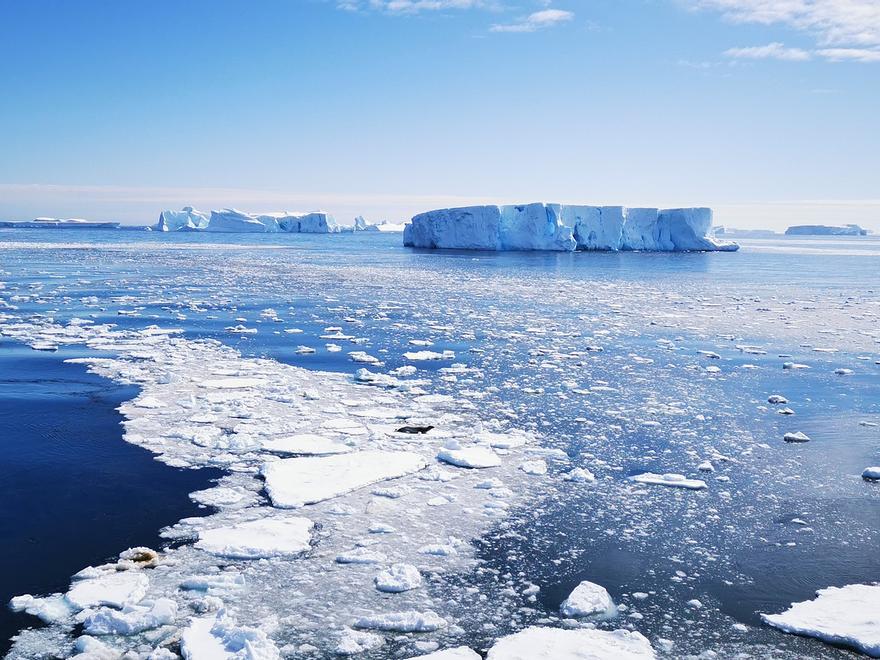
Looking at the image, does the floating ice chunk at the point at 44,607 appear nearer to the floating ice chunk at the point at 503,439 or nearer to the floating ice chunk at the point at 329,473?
the floating ice chunk at the point at 329,473

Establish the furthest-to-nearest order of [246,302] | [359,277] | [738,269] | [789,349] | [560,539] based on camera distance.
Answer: [738,269], [359,277], [246,302], [789,349], [560,539]

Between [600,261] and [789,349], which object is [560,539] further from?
[600,261]

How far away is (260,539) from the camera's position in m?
3.51

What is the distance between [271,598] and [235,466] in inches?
69.0

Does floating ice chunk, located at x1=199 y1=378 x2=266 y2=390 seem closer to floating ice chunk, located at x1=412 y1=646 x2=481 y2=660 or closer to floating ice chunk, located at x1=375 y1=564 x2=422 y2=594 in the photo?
floating ice chunk, located at x1=375 y1=564 x2=422 y2=594

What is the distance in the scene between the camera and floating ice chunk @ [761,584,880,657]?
276 cm

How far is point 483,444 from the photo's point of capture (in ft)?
17.0

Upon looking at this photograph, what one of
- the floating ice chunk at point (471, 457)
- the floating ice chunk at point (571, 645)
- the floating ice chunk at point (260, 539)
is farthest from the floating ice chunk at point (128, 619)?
the floating ice chunk at point (471, 457)

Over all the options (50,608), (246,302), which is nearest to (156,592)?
(50,608)

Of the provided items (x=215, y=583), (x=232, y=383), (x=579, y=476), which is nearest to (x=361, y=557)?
(x=215, y=583)

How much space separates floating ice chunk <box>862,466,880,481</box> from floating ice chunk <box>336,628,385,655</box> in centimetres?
362

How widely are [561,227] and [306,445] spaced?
3527 centimetres

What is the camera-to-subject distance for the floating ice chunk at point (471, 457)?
4736 mm

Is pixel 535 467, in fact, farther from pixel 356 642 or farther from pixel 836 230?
pixel 836 230
